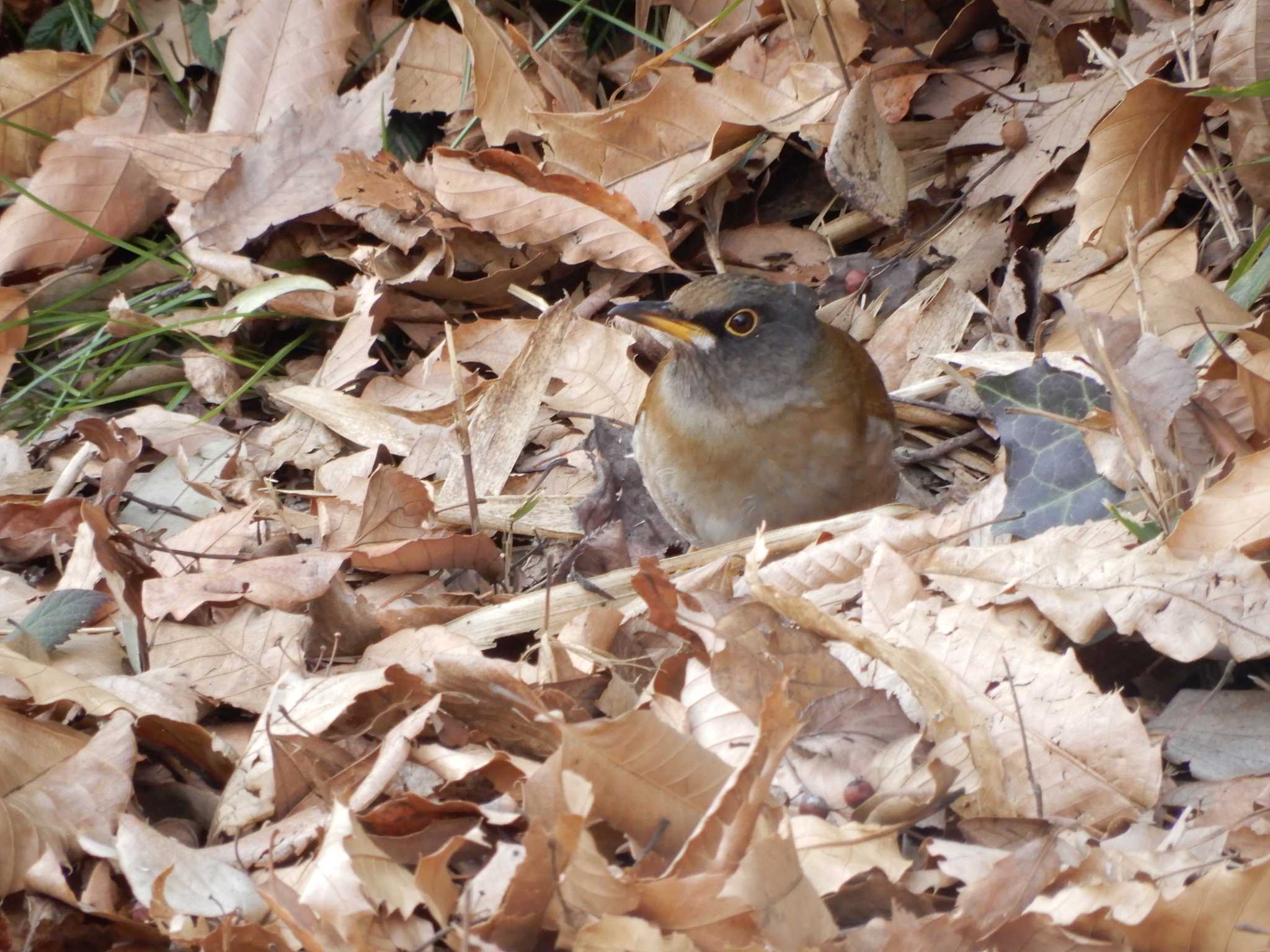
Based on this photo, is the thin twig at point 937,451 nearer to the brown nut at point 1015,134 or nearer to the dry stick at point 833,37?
the brown nut at point 1015,134

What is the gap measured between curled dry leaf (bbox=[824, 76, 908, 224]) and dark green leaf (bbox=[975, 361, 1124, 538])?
5.23ft

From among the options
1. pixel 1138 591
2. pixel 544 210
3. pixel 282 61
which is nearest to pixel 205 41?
pixel 282 61

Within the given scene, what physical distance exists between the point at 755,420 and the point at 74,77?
4.39 meters

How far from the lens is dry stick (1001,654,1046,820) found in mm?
3049

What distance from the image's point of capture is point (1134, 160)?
5211 millimetres

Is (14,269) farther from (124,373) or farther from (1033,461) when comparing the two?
(1033,461)

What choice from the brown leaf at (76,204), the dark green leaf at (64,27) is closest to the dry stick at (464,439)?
the brown leaf at (76,204)

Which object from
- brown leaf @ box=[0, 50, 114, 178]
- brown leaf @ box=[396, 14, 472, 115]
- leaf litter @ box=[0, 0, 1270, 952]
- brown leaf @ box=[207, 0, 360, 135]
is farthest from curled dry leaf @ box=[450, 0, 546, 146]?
brown leaf @ box=[0, 50, 114, 178]

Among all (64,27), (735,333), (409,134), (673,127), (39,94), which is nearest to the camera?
(735,333)

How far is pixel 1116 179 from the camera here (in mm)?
5207

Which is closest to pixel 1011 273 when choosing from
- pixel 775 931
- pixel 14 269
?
pixel 775 931

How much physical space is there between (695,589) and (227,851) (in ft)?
5.05

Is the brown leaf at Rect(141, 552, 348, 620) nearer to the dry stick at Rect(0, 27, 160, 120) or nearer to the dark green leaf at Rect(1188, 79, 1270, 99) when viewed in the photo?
the dark green leaf at Rect(1188, 79, 1270, 99)

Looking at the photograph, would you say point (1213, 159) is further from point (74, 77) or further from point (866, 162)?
point (74, 77)
